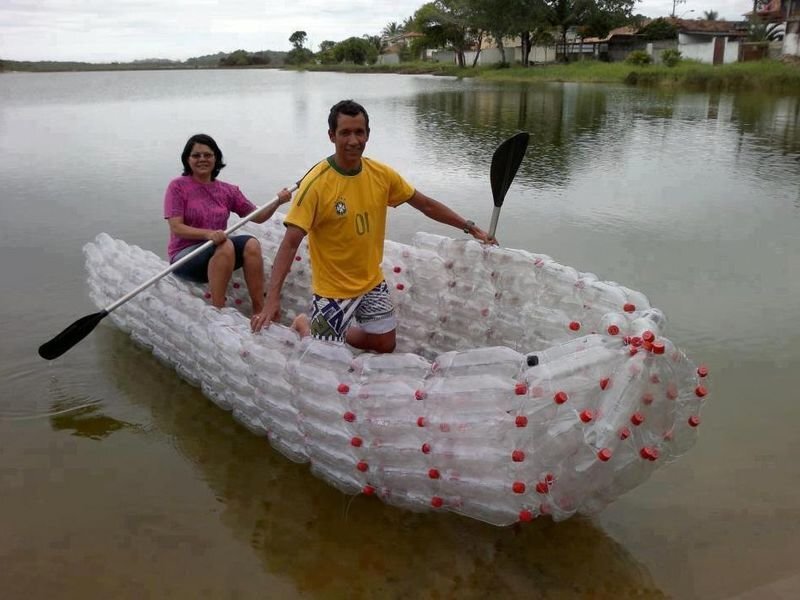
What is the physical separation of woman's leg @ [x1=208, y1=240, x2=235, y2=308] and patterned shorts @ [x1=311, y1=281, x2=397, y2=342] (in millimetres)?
1012

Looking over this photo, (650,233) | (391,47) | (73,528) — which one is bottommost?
(73,528)

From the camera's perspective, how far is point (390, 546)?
3203 mm

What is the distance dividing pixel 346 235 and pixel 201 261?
5.07ft

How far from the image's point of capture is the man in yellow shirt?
351cm

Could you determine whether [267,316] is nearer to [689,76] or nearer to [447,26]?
[689,76]

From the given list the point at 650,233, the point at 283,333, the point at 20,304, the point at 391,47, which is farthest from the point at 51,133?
the point at 391,47

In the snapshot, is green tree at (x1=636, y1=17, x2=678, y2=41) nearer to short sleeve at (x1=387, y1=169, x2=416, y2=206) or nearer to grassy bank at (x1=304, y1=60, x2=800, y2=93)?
grassy bank at (x1=304, y1=60, x2=800, y2=93)

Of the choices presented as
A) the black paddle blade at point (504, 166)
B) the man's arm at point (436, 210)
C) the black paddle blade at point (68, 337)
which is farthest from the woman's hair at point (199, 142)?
the black paddle blade at point (504, 166)

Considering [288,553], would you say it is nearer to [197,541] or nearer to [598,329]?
[197,541]

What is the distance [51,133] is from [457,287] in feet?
54.0

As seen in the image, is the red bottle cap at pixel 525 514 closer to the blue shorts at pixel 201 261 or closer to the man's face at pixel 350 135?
the man's face at pixel 350 135

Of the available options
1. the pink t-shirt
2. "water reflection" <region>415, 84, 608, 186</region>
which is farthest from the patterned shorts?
"water reflection" <region>415, 84, 608, 186</region>

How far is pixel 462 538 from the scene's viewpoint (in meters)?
3.22

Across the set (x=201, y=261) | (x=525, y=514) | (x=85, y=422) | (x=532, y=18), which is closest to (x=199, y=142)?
(x=201, y=261)
